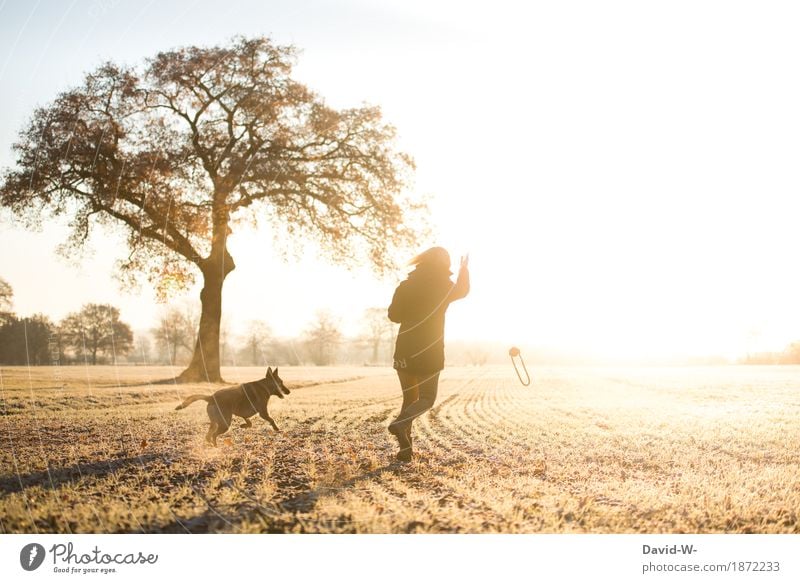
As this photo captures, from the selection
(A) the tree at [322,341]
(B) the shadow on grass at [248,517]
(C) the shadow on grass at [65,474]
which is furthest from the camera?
(A) the tree at [322,341]

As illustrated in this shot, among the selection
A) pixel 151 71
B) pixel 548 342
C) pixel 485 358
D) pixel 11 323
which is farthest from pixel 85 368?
pixel 548 342

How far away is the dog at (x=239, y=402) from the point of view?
490 centimetres

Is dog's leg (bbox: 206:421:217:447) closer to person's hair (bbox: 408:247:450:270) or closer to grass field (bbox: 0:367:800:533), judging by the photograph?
grass field (bbox: 0:367:800:533)

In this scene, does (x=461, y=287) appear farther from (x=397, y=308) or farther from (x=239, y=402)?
(x=239, y=402)

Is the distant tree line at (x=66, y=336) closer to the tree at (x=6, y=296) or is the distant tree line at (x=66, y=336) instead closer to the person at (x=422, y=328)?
the tree at (x=6, y=296)

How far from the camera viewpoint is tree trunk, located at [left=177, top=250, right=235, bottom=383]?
561 centimetres

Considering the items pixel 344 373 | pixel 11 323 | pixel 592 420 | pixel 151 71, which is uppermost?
pixel 151 71

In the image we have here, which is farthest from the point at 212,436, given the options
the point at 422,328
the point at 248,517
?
the point at 422,328

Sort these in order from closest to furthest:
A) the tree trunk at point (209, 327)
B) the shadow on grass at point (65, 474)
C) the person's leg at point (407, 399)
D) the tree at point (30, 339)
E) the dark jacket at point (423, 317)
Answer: the shadow on grass at point (65, 474), the dark jacket at point (423, 317), the person's leg at point (407, 399), the tree trunk at point (209, 327), the tree at point (30, 339)

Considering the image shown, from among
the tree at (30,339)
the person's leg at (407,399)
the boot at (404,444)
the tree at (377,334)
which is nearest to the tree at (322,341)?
the tree at (377,334)

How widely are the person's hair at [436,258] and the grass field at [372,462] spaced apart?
1468mm

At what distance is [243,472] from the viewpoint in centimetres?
461
